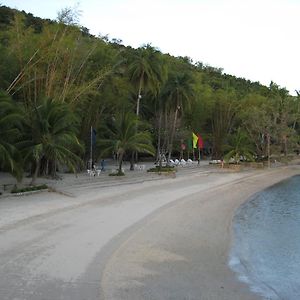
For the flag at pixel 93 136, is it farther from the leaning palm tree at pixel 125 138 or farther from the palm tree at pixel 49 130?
the palm tree at pixel 49 130

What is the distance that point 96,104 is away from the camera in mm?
38312

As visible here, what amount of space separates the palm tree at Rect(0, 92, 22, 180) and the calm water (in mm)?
10431

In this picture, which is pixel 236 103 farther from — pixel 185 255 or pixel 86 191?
pixel 185 255

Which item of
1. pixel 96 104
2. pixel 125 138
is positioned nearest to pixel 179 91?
pixel 96 104

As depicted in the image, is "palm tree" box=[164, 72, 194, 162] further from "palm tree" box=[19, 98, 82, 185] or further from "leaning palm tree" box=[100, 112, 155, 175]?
"palm tree" box=[19, 98, 82, 185]

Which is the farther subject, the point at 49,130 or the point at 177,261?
the point at 49,130

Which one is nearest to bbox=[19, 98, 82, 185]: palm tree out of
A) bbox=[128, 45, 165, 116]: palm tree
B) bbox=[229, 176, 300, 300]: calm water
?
bbox=[229, 176, 300, 300]: calm water

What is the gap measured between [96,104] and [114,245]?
25.2 metres

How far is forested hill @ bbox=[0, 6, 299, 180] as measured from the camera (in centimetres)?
2567

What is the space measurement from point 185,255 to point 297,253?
4.41 meters

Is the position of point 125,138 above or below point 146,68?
below

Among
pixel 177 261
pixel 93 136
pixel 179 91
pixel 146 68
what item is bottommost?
pixel 177 261

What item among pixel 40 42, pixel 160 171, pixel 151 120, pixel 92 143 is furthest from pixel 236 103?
pixel 40 42

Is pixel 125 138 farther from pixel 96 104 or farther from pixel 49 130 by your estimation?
pixel 49 130
